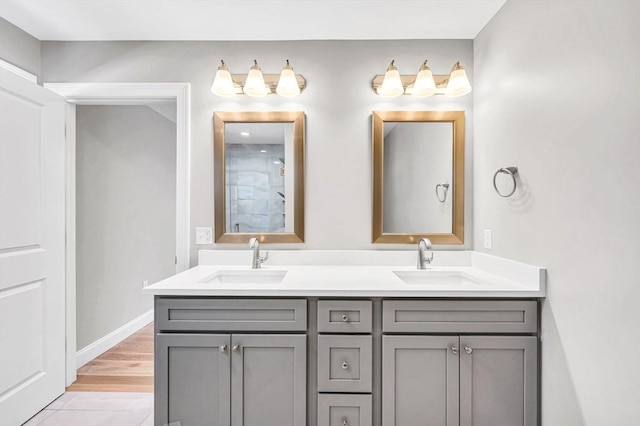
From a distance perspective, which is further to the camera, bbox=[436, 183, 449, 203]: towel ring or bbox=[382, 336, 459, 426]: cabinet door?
bbox=[436, 183, 449, 203]: towel ring

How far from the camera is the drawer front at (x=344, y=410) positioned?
4.74 ft

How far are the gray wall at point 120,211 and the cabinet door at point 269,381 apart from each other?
1884 millimetres

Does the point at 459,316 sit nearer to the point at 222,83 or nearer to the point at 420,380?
the point at 420,380

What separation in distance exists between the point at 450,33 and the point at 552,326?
1.70 meters

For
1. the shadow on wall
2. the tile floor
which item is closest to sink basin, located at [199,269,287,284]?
the tile floor

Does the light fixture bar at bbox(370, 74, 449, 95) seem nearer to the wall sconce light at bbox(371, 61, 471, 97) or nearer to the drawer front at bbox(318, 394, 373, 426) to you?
the wall sconce light at bbox(371, 61, 471, 97)

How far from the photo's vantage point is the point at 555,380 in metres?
1.34

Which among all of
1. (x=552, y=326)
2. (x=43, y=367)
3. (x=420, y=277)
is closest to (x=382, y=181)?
(x=420, y=277)

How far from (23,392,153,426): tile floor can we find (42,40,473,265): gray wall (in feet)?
3.18

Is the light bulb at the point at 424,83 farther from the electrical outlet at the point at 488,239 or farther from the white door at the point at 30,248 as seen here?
the white door at the point at 30,248

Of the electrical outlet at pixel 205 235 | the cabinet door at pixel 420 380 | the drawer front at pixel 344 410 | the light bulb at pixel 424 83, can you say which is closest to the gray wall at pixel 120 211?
the electrical outlet at pixel 205 235

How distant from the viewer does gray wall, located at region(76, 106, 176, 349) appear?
267 cm

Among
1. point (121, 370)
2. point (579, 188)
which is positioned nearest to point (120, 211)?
point (121, 370)

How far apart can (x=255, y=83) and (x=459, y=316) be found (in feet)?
5.47
